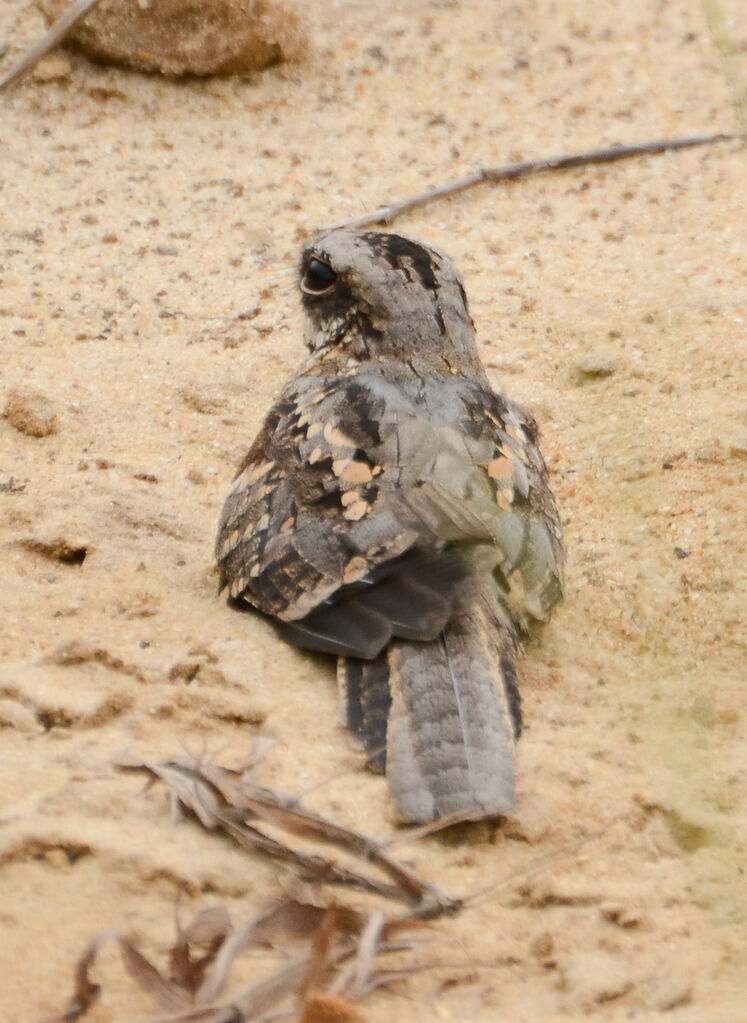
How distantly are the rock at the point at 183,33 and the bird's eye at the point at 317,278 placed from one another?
9.22 feet

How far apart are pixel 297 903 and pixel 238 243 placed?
407cm

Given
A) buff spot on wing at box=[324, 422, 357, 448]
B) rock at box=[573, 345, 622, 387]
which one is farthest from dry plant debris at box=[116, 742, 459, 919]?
rock at box=[573, 345, 622, 387]

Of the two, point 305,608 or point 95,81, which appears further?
point 95,81

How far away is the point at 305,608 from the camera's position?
325 centimetres

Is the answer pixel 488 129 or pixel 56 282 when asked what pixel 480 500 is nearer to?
pixel 56 282

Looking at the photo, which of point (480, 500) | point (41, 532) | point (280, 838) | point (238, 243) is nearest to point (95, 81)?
point (238, 243)

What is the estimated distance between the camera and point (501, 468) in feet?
11.6

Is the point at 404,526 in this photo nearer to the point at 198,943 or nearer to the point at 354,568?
the point at 354,568

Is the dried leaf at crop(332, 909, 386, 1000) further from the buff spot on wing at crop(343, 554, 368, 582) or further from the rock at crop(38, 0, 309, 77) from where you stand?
the rock at crop(38, 0, 309, 77)

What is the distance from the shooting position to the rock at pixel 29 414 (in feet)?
14.8

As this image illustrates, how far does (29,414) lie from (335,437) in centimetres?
151

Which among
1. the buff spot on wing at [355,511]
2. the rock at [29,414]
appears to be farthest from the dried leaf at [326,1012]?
the rock at [29,414]

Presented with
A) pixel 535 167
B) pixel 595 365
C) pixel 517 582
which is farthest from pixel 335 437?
pixel 535 167

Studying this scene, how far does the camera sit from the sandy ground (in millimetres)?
2430
